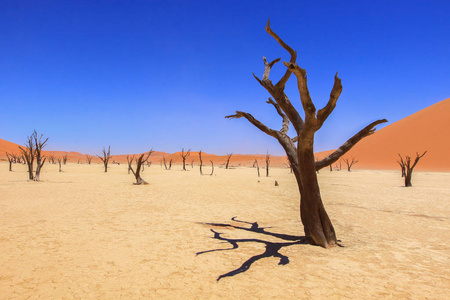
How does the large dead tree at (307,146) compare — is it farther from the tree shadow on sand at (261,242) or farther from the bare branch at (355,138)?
the tree shadow on sand at (261,242)

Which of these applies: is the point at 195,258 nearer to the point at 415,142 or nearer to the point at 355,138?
the point at 355,138

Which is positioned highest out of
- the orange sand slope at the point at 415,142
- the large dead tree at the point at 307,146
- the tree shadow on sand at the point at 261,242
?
the orange sand slope at the point at 415,142

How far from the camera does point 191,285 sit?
3688 millimetres

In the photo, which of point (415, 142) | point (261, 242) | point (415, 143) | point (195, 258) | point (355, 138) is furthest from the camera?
point (415, 142)

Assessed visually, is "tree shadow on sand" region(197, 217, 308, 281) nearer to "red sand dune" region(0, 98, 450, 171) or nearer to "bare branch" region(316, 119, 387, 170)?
"bare branch" region(316, 119, 387, 170)

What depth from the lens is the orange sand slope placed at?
55438 mm

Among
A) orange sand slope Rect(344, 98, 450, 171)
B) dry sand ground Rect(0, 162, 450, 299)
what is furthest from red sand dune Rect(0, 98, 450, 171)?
dry sand ground Rect(0, 162, 450, 299)

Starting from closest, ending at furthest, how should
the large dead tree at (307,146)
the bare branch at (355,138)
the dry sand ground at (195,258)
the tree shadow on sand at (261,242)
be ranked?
the dry sand ground at (195,258) < the tree shadow on sand at (261,242) < the large dead tree at (307,146) < the bare branch at (355,138)

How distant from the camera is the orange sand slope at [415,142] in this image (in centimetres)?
5544

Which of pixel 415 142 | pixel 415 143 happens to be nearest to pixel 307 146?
pixel 415 143

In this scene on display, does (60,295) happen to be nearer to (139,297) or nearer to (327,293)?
(139,297)

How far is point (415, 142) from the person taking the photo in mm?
65000

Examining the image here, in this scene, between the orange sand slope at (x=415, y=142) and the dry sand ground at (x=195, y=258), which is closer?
the dry sand ground at (x=195, y=258)

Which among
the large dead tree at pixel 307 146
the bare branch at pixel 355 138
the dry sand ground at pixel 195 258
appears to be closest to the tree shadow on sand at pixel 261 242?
the dry sand ground at pixel 195 258
